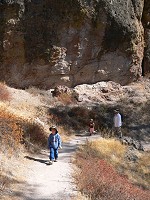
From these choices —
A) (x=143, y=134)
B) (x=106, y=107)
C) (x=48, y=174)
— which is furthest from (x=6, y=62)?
(x=48, y=174)

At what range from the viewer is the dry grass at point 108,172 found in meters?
11.0

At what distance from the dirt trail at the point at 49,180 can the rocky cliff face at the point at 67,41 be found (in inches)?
426

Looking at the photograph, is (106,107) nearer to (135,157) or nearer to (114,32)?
(114,32)

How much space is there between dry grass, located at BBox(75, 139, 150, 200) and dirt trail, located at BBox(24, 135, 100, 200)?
0.38m

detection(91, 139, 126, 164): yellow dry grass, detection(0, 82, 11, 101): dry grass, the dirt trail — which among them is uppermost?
detection(0, 82, 11, 101): dry grass

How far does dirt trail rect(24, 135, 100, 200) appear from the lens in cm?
1026

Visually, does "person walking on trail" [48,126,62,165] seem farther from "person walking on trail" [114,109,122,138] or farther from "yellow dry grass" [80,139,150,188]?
"person walking on trail" [114,109,122,138]

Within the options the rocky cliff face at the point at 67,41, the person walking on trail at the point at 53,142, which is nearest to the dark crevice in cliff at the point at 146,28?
the rocky cliff face at the point at 67,41

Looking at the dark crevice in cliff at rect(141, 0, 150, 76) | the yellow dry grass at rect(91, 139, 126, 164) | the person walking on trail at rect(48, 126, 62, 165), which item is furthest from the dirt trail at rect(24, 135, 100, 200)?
the dark crevice in cliff at rect(141, 0, 150, 76)

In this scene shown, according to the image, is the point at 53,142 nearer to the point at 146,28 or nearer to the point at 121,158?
the point at 121,158

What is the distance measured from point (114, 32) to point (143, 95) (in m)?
5.00

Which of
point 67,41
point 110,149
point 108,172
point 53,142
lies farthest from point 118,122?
point 67,41

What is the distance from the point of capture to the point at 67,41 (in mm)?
25047

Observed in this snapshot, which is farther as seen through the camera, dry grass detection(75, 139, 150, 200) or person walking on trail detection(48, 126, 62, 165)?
person walking on trail detection(48, 126, 62, 165)
